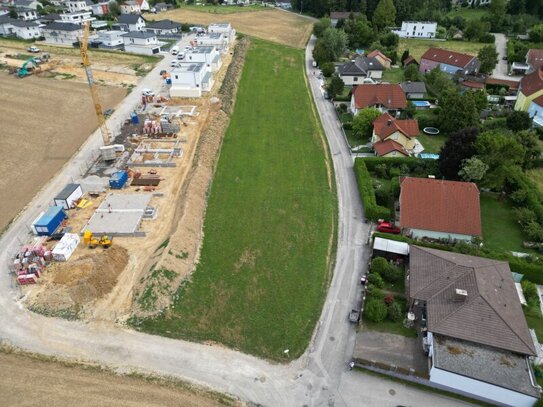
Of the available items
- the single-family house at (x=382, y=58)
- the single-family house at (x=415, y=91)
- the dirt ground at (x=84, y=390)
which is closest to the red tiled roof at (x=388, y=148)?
the single-family house at (x=415, y=91)

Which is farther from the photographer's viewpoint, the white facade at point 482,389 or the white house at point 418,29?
the white house at point 418,29

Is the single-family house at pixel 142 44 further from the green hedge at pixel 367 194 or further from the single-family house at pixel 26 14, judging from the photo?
the green hedge at pixel 367 194

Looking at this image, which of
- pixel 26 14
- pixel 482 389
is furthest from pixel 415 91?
pixel 26 14

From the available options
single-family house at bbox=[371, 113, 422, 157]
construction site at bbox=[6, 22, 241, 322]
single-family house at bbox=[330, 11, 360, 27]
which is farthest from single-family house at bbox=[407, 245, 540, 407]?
single-family house at bbox=[330, 11, 360, 27]

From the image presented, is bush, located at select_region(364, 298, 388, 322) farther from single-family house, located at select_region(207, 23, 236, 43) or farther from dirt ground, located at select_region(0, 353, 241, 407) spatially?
single-family house, located at select_region(207, 23, 236, 43)

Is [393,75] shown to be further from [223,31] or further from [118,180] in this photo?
[118,180]

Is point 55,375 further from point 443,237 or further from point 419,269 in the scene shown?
point 443,237
